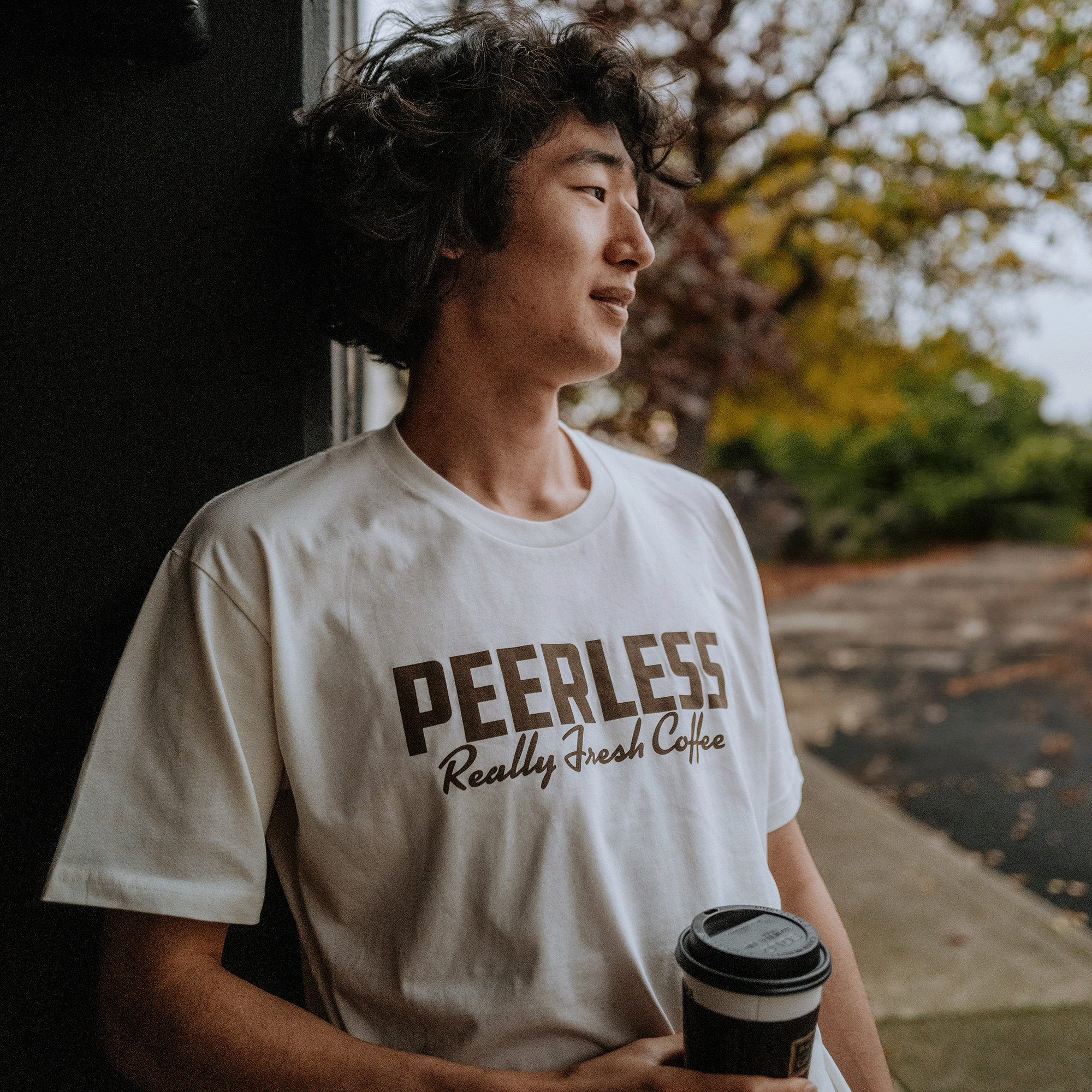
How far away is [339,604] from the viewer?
1.35m

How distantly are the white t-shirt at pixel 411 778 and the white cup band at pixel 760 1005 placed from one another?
233 millimetres

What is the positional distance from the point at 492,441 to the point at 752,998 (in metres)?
0.90

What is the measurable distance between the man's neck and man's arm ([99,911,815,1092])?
75cm

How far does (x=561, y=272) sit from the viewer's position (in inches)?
60.4

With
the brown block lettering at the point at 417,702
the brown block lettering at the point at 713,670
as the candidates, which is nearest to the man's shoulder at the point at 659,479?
the brown block lettering at the point at 713,670

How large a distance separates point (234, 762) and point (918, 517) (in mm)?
18489

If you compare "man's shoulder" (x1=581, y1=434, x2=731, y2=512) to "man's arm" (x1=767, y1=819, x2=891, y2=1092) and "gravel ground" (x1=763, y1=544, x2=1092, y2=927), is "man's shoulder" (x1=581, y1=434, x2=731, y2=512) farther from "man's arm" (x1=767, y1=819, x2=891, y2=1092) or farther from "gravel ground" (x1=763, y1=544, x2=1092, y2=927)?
"gravel ground" (x1=763, y1=544, x2=1092, y2=927)

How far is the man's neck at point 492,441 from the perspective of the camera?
1542 millimetres

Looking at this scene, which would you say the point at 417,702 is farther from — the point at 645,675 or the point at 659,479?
the point at 659,479

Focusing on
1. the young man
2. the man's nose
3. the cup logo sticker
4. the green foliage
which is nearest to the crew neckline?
the young man

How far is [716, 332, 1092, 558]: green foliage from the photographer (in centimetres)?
1722

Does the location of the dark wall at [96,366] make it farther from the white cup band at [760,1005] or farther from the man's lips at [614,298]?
the white cup band at [760,1005]

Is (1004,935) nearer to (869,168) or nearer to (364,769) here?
(364,769)

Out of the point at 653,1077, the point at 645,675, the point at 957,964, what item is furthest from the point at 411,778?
the point at 957,964
